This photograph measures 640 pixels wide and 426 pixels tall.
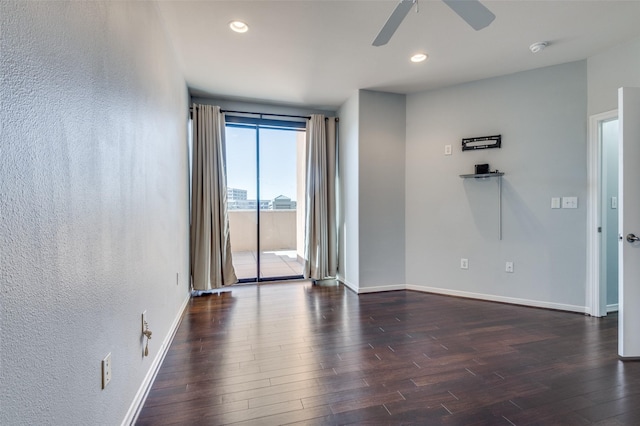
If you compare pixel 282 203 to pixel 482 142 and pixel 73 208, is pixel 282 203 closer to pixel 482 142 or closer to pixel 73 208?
pixel 482 142

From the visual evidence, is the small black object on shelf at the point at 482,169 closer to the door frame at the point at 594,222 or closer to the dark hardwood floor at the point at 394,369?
the door frame at the point at 594,222

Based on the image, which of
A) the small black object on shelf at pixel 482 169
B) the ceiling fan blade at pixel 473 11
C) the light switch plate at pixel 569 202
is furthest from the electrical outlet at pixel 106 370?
the light switch plate at pixel 569 202

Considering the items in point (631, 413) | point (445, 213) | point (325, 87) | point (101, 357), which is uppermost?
point (325, 87)

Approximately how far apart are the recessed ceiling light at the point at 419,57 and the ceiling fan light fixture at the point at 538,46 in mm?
960

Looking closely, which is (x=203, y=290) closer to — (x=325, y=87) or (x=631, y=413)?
(x=325, y=87)

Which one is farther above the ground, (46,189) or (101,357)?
(46,189)

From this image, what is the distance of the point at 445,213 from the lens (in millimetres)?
3928

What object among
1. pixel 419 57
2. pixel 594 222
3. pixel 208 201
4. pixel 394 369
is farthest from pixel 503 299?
pixel 208 201

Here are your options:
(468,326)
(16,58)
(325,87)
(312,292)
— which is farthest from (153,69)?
(468,326)

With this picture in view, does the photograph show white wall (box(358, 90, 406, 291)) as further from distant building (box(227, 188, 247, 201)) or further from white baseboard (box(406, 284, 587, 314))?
distant building (box(227, 188, 247, 201))

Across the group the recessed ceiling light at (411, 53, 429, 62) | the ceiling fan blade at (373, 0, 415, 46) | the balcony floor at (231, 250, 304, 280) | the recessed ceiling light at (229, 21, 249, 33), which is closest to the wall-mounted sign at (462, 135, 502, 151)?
the recessed ceiling light at (411, 53, 429, 62)

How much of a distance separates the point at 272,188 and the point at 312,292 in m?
1.72

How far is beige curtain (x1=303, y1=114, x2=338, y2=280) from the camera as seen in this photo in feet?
14.9

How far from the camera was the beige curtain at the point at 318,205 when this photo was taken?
178 inches
